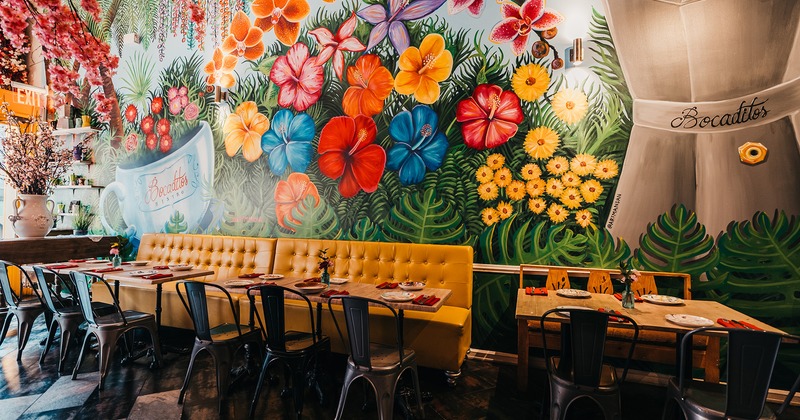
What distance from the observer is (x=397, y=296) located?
2592 mm

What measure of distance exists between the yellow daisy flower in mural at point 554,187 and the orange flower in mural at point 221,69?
12.8ft

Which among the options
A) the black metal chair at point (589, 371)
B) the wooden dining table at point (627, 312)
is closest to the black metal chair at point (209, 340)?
the wooden dining table at point (627, 312)

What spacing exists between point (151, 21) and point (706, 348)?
7.24m

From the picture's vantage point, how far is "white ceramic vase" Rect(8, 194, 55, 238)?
14.0 feet

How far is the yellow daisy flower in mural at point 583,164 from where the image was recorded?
3371 mm

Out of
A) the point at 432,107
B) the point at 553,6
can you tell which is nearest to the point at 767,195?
the point at 553,6

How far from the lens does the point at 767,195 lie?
298cm

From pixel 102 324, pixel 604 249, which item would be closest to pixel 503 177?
pixel 604 249

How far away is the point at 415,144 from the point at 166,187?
3.63 m

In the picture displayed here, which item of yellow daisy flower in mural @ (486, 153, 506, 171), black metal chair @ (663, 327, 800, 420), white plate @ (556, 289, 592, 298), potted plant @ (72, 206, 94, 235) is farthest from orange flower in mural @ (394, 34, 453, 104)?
potted plant @ (72, 206, 94, 235)

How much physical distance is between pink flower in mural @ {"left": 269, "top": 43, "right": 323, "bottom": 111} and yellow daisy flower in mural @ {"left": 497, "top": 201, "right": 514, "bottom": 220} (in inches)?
92.6

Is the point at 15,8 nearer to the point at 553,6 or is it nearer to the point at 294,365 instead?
the point at 294,365

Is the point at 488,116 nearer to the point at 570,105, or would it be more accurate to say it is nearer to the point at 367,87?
the point at 570,105

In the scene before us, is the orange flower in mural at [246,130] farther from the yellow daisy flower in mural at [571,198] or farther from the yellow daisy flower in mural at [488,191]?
the yellow daisy flower in mural at [571,198]
